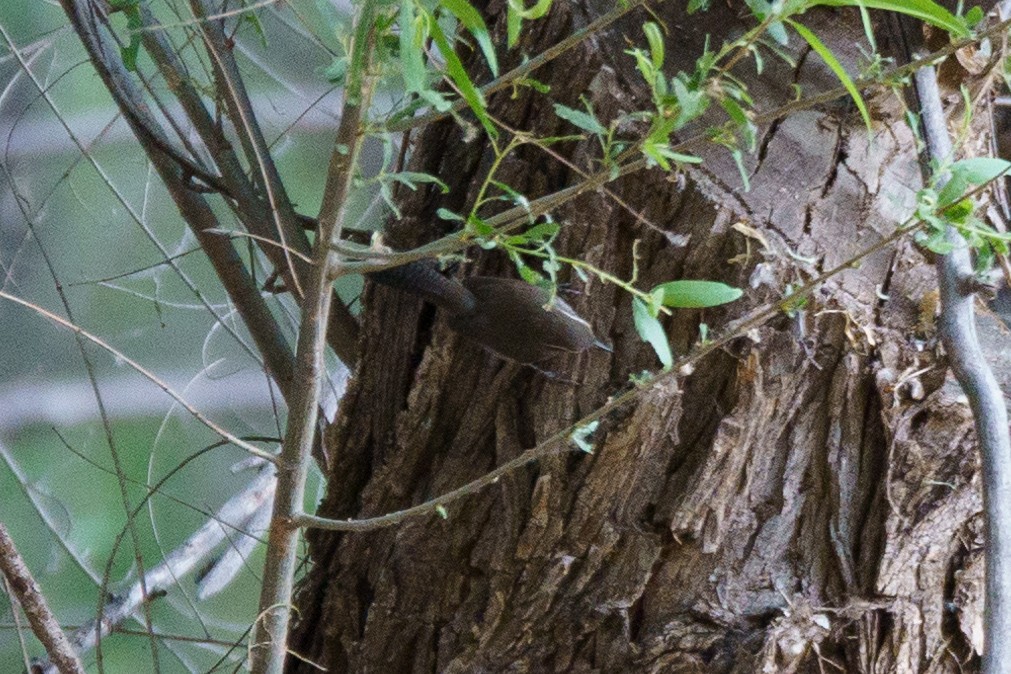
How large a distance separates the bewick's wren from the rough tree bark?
0.04 metres

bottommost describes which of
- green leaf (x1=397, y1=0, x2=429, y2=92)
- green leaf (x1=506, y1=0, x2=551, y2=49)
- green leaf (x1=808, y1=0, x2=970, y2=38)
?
green leaf (x1=397, y1=0, x2=429, y2=92)

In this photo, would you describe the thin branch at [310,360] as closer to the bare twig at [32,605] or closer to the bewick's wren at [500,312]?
the bare twig at [32,605]

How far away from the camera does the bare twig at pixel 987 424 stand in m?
0.94

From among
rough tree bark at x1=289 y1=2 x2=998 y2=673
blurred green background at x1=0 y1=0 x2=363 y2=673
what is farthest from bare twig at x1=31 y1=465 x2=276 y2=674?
rough tree bark at x1=289 y1=2 x2=998 y2=673

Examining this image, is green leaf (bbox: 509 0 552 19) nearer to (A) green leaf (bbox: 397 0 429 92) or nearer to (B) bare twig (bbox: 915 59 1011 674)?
(A) green leaf (bbox: 397 0 429 92)

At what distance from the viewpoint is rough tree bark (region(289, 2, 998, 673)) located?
103 centimetres

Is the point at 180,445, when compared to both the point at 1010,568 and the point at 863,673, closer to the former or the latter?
the point at 863,673

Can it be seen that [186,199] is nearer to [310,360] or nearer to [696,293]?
[310,360]

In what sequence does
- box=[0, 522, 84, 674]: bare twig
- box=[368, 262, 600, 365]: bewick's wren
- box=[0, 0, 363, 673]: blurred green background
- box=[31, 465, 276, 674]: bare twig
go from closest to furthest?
box=[0, 522, 84, 674]: bare twig, box=[368, 262, 600, 365]: bewick's wren, box=[31, 465, 276, 674]: bare twig, box=[0, 0, 363, 673]: blurred green background

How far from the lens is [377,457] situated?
1166mm

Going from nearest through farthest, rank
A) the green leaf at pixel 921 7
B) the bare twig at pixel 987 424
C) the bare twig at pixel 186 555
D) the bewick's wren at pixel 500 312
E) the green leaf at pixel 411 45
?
the green leaf at pixel 411 45 < the green leaf at pixel 921 7 < the bare twig at pixel 987 424 < the bewick's wren at pixel 500 312 < the bare twig at pixel 186 555

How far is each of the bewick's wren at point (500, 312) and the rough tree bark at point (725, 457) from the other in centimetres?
4

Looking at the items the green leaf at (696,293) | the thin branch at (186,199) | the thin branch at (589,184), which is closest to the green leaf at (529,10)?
the thin branch at (589,184)

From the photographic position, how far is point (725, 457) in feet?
3.39
